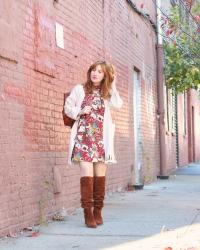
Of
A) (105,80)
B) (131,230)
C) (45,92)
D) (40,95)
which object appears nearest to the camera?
(131,230)

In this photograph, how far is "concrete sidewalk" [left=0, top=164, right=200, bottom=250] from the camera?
554 centimetres

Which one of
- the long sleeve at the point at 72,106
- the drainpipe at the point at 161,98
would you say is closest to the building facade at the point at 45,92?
the long sleeve at the point at 72,106

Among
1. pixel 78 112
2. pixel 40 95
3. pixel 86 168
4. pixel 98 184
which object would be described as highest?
pixel 40 95

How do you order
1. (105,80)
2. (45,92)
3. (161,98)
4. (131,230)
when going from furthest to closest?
1. (161,98)
2. (45,92)
3. (105,80)
4. (131,230)

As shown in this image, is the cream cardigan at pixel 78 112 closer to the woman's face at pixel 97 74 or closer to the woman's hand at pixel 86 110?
the woman's hand at pixel 86 110

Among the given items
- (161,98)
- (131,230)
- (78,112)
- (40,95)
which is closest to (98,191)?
(131,230)

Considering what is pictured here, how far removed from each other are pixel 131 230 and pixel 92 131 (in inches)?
41.4

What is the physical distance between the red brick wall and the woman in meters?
0.50

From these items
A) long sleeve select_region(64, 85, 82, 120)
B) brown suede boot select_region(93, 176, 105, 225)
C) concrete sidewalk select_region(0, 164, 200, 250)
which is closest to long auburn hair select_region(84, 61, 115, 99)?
long sleeve select_region(64, 85, 82, 120)

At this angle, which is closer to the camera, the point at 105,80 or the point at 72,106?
the point at 72,106

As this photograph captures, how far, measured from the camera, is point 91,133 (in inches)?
254

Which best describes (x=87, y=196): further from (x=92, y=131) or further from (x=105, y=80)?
(x=105, y=80)

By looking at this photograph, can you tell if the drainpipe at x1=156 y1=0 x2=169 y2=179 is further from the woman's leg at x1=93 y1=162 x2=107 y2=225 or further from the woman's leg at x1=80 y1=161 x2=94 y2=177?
the woman's leg at x1=80 y1=161 x2=94 y2=177

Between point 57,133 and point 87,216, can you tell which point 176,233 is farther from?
point 57,133
